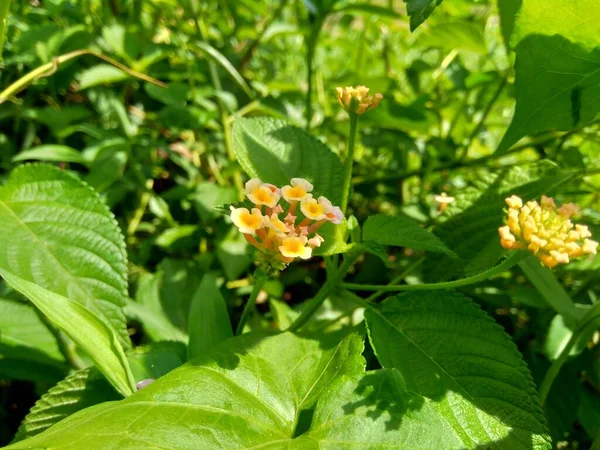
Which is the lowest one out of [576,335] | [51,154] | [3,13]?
[576,335]

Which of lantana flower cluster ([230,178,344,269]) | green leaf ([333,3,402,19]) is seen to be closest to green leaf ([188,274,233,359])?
lantana flower cluster ([230,178,344,269])

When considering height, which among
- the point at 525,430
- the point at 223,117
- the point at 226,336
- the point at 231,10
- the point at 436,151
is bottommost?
the point at 525,430

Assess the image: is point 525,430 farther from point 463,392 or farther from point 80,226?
point 80,226

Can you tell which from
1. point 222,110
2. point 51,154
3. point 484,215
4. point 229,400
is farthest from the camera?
point 222,110

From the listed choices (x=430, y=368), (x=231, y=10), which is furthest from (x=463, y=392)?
(x=231, y=10)

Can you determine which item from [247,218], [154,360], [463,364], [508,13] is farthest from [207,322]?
[508,13]

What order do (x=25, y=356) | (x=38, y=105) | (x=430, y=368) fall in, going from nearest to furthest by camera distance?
(x=430, y=368), (x=25, y=356), (x=38, y=105)

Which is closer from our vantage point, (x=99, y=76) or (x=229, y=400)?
(x=229, y=400)

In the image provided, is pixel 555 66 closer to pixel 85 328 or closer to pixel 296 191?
pixel 296 191
